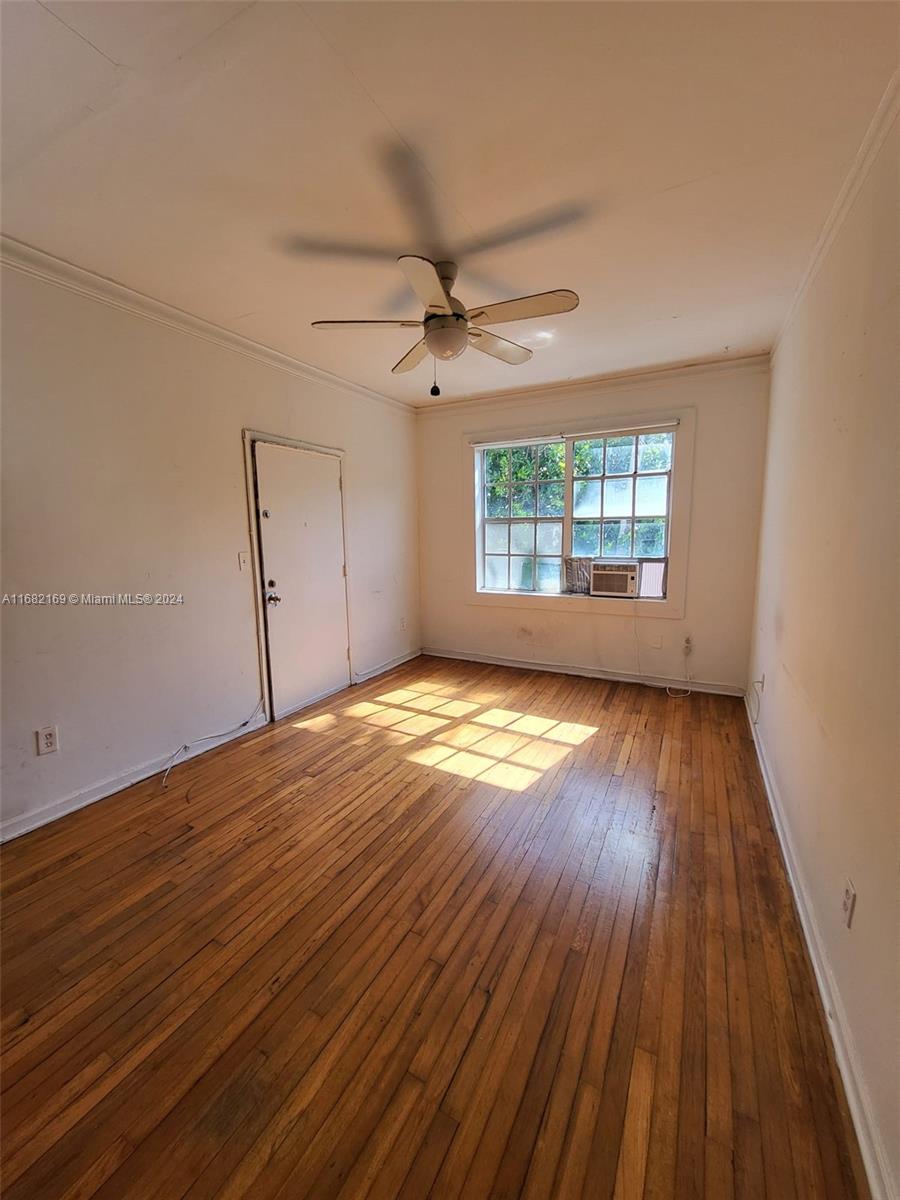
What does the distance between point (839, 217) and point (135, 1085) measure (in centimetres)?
367

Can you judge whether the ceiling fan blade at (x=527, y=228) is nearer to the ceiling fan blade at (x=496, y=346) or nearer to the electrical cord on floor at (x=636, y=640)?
the ceiling fan blade at (x=496, y=346)

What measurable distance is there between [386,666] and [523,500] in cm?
217

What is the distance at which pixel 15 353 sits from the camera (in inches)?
82.7

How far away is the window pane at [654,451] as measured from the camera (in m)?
3.91

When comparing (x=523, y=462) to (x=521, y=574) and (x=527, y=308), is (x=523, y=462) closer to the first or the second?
(x=521, y=574)

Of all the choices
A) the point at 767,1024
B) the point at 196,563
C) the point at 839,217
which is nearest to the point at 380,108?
the point at 839,217

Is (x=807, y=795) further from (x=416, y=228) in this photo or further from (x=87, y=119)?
(x=87, y=119)

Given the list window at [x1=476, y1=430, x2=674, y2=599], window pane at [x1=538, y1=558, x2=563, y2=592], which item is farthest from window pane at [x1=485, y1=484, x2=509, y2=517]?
window pane at [x1=538, y1=558, x2=563, y2=592]

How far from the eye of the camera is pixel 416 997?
143 cm

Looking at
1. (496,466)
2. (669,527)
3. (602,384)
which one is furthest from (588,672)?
(602,384)

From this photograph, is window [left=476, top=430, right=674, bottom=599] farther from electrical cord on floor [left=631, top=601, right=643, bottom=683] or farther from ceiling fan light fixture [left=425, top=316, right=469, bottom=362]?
ceiling fan light fixture [left=425, top=316, right=469, bottom=362]

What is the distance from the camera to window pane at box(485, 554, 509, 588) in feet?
15.7

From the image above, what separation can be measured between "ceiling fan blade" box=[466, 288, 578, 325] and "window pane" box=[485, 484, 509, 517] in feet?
8.59

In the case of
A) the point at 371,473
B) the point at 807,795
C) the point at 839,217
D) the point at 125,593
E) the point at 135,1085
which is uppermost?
the point at 839,217
